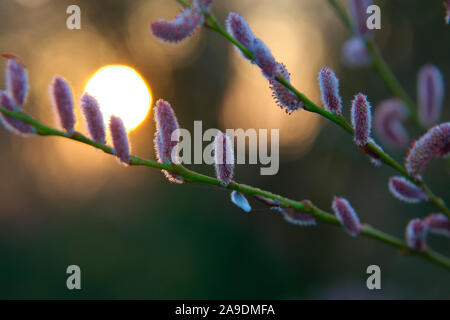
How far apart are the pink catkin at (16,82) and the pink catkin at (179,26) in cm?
31

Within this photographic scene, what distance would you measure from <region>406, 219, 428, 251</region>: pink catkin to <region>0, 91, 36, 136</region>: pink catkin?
1.01 meters

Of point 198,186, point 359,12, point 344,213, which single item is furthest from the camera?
point 198,186

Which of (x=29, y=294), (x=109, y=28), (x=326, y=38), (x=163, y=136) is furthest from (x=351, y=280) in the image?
(x=109, y=28)

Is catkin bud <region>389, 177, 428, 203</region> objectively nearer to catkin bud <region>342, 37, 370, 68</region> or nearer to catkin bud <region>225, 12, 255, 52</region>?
catkin bud <region>225, 12, 255, 52</region>

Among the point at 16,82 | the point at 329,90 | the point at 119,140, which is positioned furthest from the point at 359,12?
the point at 16,82

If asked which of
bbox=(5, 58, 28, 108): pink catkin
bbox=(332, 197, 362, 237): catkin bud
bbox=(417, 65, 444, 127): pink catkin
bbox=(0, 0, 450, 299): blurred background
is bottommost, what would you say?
bbox=(332, 197, 362, 237): catkin bud

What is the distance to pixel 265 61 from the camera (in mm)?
912

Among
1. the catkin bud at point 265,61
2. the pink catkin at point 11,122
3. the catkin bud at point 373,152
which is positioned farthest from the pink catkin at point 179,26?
the catkin bud at point 373,152

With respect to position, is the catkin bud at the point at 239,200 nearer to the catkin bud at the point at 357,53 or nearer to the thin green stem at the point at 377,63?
the thin green stem at the point at 377,63

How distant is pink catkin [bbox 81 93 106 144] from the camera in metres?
0.97

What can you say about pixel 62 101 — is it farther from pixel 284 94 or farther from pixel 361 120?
pixel 361 120

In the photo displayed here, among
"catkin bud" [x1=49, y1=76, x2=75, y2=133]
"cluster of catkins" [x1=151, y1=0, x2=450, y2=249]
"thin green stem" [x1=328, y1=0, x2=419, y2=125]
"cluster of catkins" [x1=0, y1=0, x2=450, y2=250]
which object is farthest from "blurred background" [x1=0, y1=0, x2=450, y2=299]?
"catkin bud" [x1=49, y1=76, x2=75, y2=133]

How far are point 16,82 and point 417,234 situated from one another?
43.3 inches

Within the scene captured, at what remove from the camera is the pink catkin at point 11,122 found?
0.94 m
